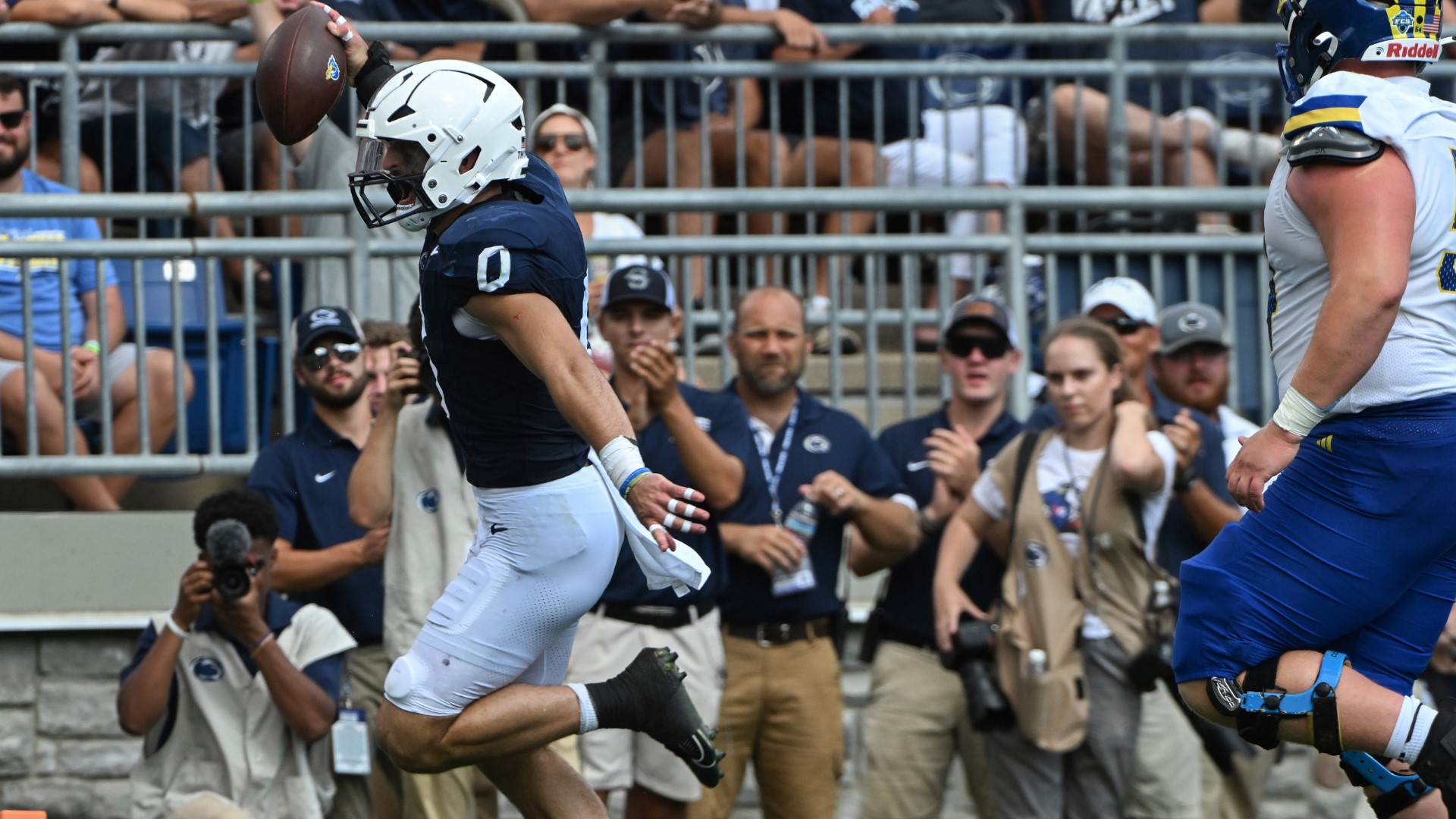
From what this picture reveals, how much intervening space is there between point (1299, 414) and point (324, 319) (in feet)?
12.6

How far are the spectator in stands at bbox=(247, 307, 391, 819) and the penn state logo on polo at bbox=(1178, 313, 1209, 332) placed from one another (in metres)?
3.34

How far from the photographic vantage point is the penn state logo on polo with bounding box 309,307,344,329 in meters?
6.80

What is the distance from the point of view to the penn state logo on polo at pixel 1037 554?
6.54 m

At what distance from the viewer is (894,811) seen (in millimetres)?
6832

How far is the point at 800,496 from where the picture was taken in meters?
6.95

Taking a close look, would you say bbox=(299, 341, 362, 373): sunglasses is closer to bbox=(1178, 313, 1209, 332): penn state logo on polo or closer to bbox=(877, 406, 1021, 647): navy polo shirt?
bbox=(877, 406, 1021, 647): navy polo shirt

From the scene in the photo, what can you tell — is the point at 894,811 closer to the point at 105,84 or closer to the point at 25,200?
the point at 25,200

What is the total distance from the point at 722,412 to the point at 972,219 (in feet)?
8.07

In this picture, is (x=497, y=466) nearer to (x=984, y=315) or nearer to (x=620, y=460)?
(x=620, y=460)

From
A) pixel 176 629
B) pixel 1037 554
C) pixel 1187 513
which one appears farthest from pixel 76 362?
pixel 1187 513

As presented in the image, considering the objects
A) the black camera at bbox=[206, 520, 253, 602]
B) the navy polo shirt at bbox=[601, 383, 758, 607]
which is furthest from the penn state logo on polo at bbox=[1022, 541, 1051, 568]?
the black camera at bbox=[206, 520, 253, 602]

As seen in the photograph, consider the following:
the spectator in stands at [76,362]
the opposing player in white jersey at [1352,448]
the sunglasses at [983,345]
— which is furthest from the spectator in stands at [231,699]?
the opposing player in white jersey at [1352,448]

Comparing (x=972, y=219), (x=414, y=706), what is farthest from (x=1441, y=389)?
(x=972, y=219)

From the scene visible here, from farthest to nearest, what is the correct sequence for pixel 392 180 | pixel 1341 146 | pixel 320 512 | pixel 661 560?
pixel 320 512 → pixel 392 180 → pixel 661 560 → pixel 1341 146
